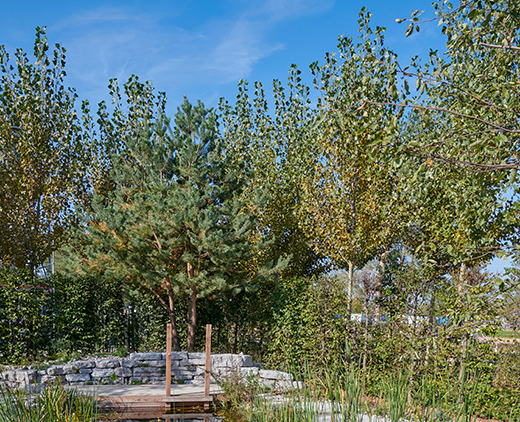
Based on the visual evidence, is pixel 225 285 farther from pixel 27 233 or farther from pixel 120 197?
pixel 27 233

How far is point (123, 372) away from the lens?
9.26 m

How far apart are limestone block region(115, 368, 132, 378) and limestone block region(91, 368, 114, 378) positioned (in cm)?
11

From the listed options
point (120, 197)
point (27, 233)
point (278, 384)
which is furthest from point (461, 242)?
point (27, 233)

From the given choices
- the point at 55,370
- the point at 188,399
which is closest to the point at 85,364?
the point at 55,370

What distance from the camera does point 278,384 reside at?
792 cm

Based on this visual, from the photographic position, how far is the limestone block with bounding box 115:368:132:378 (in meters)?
9.23

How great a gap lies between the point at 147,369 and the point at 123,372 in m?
0.50

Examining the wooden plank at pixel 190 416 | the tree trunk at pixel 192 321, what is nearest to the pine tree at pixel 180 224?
the tree trunk at pixel 192 321

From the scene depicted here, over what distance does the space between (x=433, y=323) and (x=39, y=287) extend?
28.5ft

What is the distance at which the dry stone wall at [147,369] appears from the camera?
28.7 ft

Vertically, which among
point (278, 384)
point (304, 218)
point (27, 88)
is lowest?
point (278, 384)

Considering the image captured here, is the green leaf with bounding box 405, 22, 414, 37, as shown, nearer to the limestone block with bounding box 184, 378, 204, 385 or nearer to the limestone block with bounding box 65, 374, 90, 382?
the limestone block with bounding box 184, 378, 204, 385

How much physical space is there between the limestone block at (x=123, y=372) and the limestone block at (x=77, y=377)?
1.92 ft

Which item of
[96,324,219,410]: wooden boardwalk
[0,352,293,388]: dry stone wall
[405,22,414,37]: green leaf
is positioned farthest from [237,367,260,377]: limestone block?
[405,22,414,37]: green leaf
